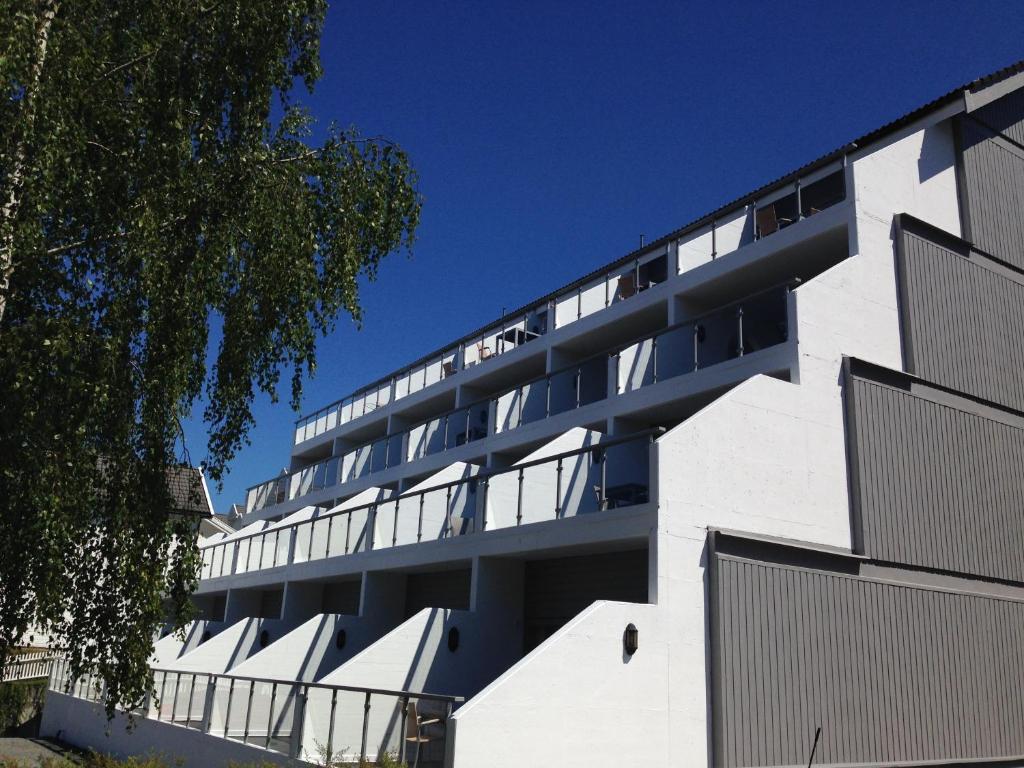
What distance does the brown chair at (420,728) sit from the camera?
11.3 metres

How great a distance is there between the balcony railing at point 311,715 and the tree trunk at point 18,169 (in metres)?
→ 4.44

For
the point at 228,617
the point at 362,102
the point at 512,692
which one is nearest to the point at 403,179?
the point at 362,102

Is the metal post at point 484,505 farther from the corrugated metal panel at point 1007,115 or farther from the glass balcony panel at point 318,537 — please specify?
→ the corrugated metal panel at point 1007,115

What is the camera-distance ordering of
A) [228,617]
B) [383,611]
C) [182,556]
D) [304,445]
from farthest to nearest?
[304,445], [228,617], [383,611], [182,556]

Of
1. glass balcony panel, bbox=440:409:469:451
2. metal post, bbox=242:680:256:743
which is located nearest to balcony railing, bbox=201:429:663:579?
metal post, bbox=242:680:256:743

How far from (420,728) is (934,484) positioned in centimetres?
1007

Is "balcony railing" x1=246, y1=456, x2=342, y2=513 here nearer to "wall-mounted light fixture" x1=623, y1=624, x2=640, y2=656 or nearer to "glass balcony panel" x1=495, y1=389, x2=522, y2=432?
"glass balcony panel" x1=495, y1=389, x2=522, y2=432

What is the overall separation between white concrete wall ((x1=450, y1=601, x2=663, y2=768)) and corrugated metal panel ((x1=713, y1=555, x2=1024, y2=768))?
3.55 feet

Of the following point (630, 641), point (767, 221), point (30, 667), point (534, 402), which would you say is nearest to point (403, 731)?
point (630, 641)

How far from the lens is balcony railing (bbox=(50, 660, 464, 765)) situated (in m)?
11.6

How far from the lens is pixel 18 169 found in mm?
9148

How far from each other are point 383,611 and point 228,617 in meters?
9.05

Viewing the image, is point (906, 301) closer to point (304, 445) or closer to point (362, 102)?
point (362, 102)

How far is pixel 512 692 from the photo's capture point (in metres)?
11.2
